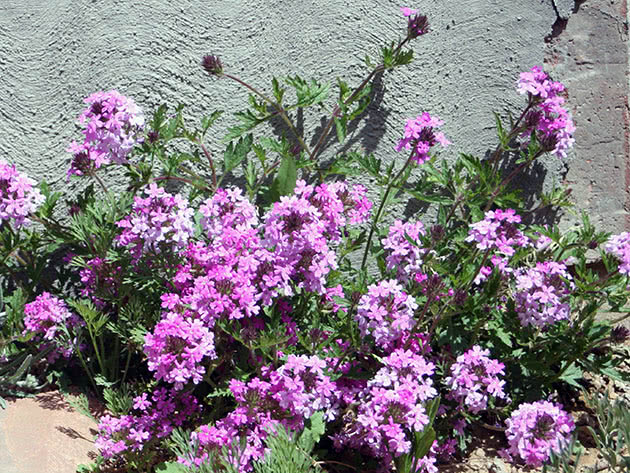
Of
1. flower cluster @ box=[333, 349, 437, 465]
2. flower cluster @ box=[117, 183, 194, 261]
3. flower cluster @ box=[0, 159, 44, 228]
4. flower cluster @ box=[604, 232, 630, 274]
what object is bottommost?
flower cluster @ box=[333, 349, 437, 465]

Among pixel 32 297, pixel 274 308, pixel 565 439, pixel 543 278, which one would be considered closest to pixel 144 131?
pixel 32 297

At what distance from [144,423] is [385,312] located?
37.7 inches

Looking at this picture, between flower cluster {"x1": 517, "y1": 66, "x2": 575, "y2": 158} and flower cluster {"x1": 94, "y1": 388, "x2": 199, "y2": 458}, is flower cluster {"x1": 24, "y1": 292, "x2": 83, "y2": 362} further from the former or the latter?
flower cluster {"x1": 517, "y1": 66, "x2": 575, "y2": 158}

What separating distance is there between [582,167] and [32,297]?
271 centimetres

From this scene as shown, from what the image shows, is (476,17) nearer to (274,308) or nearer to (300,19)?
(300,19)

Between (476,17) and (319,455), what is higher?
(476,17)

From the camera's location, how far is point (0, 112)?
11.9 feet

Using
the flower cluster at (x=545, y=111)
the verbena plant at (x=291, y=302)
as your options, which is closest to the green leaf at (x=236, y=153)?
the verbena plant at (x=291, y=302)

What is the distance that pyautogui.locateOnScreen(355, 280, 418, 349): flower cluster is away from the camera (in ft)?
9.05

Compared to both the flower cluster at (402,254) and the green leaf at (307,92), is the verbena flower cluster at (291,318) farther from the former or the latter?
the green leaf at (307,92)

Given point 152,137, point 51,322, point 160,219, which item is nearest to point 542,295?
point 160,219

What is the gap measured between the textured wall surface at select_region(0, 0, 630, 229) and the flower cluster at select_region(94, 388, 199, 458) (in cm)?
124

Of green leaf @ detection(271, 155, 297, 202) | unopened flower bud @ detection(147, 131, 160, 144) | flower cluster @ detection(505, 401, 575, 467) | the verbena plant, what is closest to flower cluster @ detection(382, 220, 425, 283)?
the verbena plant

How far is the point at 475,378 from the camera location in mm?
2855
